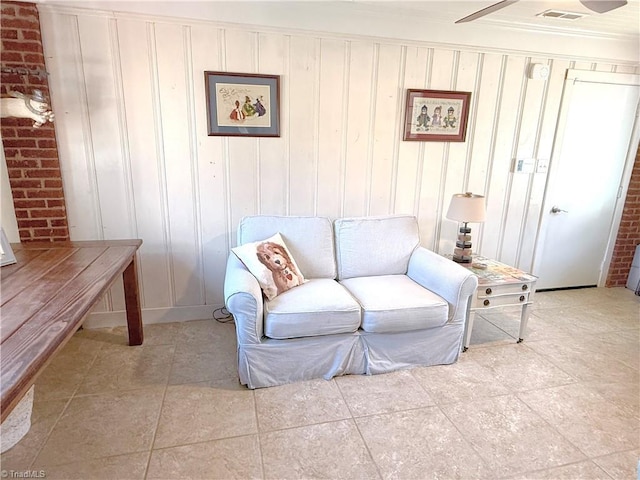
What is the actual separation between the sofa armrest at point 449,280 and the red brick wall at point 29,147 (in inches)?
100.0

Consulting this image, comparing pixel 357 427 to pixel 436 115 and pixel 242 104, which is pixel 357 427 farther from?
pixel 436 115

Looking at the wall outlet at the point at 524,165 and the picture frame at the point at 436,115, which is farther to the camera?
the wall outlet at the point at 524,165

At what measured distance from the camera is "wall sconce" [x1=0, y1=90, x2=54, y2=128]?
200 cm

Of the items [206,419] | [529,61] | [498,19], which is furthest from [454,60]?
[206,419]

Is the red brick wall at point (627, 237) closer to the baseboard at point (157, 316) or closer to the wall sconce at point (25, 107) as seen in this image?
the baseboard at point (157, 316)

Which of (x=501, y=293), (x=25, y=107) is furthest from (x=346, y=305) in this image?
(x=25, y=107)

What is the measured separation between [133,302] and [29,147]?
120cm

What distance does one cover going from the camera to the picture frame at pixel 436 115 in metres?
2.92

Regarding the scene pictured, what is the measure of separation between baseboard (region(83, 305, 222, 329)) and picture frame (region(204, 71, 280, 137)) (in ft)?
4.58

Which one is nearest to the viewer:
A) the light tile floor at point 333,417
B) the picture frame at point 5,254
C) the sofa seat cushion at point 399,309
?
the light tile floor at point 333,417

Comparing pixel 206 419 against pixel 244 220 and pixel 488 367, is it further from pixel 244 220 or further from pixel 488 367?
pixel 488 367

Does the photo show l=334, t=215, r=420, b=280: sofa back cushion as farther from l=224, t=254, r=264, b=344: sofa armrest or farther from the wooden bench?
the wooden bench

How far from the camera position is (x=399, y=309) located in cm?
219

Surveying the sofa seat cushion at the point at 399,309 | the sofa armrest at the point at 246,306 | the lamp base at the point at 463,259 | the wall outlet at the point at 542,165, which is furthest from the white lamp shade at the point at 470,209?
the sofa armrest at the point at 246,306
